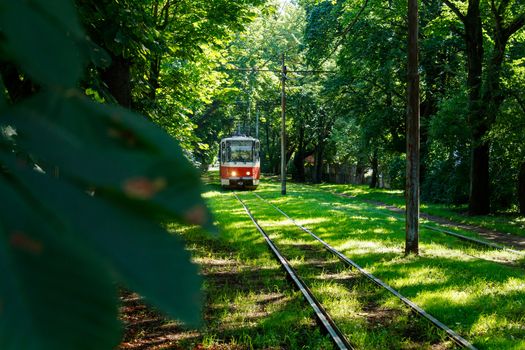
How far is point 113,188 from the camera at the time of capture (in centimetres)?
32

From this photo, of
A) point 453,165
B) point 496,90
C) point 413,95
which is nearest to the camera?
point 413,95

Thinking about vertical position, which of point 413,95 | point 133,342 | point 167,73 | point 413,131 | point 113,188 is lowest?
point 133,342

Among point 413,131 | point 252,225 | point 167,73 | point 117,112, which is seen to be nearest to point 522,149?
point 413,131

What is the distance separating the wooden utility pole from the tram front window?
18982 millimetres

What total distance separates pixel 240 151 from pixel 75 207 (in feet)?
95.3

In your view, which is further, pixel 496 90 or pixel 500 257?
pixel 496 90

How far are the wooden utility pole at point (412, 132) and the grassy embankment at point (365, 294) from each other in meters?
0.49

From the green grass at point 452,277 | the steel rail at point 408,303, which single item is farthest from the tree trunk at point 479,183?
the steel rail at point 408,303

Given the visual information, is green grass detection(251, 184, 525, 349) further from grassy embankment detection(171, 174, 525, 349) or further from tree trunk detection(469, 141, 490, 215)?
tree trunk detection(469, 141, 490, 215)

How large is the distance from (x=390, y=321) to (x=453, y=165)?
2006cm

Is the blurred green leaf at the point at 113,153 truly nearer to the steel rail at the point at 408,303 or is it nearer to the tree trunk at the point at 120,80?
the tree trunk at the point at 120,80

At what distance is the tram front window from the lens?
2928cm

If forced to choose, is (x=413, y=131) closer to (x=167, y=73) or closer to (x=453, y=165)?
(x=167, y=73)

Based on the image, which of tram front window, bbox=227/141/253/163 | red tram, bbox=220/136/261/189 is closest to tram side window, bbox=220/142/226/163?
red tram, bbox=220/136/261/189
